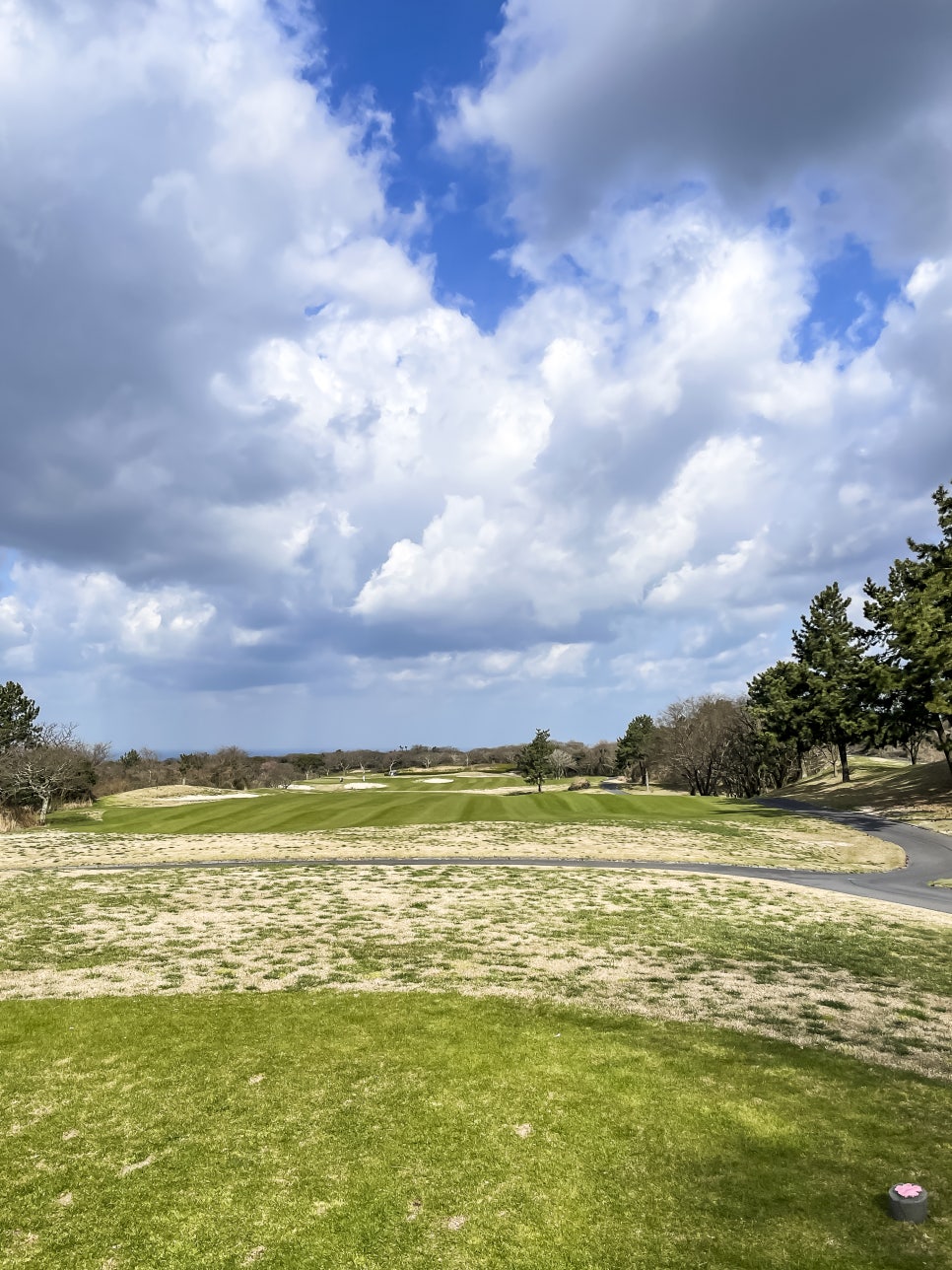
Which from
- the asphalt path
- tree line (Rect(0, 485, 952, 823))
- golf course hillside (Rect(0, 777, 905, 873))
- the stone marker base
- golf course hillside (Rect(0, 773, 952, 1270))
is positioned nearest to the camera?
the stone marker base

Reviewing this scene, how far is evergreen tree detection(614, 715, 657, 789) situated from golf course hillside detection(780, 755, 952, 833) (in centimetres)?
2782

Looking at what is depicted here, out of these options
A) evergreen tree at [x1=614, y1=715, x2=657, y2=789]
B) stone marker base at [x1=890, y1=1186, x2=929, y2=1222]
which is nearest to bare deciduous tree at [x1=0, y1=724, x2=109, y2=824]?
stone marker base at [x1=890, y1=1186, x2=929, y2=1222]

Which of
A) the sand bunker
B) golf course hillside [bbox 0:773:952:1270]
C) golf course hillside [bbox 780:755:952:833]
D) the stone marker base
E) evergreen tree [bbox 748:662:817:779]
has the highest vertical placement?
evergreen tree [bbox 748:662:817:779]

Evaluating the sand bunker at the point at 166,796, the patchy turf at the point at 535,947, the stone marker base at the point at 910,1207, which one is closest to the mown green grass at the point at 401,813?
the sand bunker at the point at 166,796

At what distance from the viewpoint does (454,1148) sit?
7.45m

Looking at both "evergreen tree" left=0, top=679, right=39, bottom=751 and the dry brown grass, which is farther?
"evergreen tree" left=0, top=679, right=39, bottom=751

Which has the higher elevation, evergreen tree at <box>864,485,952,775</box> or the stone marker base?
evergreen tree at <box>864,485,952,775</box>

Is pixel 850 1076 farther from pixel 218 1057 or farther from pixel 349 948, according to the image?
pixel 349 948

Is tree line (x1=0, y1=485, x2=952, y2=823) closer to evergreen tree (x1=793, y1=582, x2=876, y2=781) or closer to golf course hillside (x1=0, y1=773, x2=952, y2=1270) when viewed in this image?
evergreen tree (x1=793, y1=582, x2=876, y2=781)

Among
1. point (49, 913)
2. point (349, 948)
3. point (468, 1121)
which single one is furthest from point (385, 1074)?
point (49, 913)

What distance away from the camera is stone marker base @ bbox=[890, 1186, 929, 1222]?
19.4 ft

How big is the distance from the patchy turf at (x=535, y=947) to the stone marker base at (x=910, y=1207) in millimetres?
4536

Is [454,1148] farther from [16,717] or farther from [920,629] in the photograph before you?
[16,717]

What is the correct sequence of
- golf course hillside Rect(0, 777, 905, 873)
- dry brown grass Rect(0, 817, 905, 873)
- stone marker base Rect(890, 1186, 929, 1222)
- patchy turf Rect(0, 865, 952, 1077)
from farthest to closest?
golf course hillside Rect(0, 777, 905, 873) → dry brown grass Rect(0, 817, 905, 873) → patchy turf Rect(0, 865, 952, 1077) → stone marker base Rect(890, 1186, 929, 1222)
